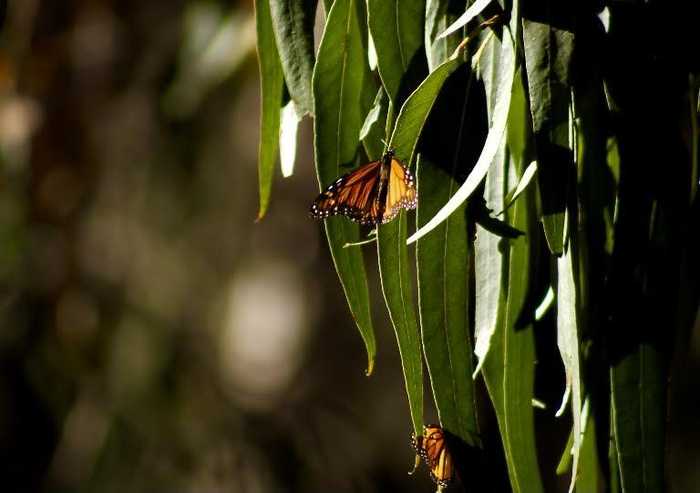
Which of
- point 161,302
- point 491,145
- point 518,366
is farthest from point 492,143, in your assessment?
point 161,302

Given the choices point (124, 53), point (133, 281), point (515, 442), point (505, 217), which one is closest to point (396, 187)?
point (505, 217)

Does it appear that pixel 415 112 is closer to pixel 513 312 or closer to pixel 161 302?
pixel 513 312

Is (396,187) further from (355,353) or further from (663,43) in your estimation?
(355,353)

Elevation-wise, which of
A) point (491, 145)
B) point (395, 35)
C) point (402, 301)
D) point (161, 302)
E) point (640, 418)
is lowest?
point (161, 302)

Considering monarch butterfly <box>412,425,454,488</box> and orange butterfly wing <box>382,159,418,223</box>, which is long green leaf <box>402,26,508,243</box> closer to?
orange butterfly wing <box>382,159,418,223</box>

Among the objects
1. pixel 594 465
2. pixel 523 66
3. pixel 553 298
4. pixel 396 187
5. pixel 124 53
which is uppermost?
pixel 124 53

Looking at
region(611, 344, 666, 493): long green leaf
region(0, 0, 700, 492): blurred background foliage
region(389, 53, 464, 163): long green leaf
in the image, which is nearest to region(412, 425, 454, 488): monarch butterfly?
region(611, 344, 666, 493): long green leaf

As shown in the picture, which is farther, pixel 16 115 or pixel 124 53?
pixel 124 53
